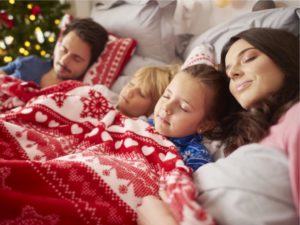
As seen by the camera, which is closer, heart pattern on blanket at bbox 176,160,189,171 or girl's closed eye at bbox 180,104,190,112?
heart pattern on blanket at bbox 176,160,189,171

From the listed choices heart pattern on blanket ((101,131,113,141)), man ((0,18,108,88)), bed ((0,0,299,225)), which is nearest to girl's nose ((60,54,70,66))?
man ((0,18,108,88))

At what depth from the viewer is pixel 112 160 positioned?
896 mm

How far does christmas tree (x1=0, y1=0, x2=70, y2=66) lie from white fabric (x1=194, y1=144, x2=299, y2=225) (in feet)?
5.63

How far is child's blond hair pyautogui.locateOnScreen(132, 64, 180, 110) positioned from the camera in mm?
1294

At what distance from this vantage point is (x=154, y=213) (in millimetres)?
745

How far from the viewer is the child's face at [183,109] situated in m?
1.00

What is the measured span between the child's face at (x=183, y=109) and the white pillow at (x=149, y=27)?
0.70m

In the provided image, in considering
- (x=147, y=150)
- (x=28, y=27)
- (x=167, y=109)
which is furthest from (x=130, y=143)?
(x=28, y=27)

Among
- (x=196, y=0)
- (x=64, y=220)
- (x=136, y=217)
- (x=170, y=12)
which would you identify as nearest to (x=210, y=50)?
(x=196, y=0)

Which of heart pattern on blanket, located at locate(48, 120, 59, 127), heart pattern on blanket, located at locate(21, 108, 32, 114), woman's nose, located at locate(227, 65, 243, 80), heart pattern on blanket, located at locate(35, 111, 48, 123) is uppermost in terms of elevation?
woman's nose, located at locate(227, 65, 243, 80)

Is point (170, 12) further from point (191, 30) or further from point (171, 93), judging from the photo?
point (171, 93)

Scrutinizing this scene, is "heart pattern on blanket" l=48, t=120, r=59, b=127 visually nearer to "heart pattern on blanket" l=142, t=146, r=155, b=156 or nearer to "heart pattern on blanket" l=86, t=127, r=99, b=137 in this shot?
"heart pattern on blanket" l=86, t=127, r=99, b=137

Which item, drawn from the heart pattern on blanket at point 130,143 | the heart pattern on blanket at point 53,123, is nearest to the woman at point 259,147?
the heart pattern on blanket at point 130,143

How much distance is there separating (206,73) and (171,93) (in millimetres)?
144
